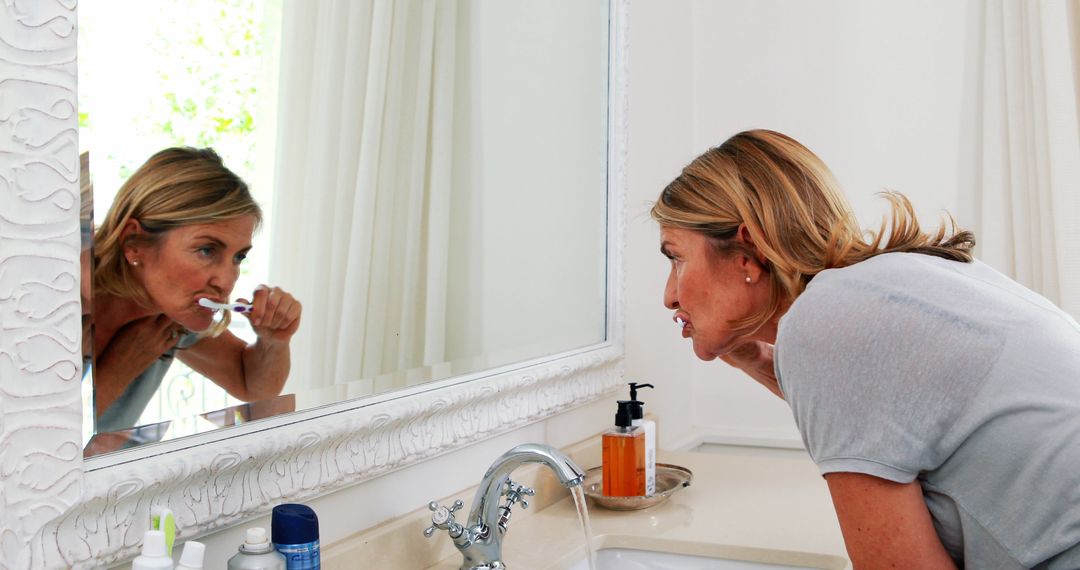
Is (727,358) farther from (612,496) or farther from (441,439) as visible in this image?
(441,439)

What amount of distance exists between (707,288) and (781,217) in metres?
0.14

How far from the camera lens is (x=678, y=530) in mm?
1250

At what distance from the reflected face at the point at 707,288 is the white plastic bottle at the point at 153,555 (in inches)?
26.2

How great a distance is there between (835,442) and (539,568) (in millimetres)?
424

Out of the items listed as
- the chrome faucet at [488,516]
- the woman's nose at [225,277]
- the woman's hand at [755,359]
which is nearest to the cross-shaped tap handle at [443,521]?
the chrome faucet at [488,516]

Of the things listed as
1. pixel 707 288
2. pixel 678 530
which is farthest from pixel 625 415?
pixel 707 288

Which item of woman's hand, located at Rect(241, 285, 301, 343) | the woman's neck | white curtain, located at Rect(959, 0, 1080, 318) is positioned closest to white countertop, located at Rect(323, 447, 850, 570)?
woman's hand, located at Rect(241, 285, 301, 343)

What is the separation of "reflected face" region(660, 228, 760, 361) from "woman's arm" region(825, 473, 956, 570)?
12.0 inches

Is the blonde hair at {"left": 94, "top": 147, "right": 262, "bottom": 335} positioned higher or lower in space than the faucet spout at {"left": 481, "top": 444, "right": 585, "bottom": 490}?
higher

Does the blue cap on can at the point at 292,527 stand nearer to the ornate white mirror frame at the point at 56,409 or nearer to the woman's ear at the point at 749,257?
the ornate white mirror frame at the point at 56,409

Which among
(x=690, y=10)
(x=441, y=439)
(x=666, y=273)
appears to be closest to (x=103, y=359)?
(x=441, y=439)

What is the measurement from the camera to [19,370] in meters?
0.60

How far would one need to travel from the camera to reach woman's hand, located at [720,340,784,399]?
1.31 m

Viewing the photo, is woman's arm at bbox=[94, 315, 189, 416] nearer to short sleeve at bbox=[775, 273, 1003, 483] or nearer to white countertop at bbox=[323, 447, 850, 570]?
white countertop at bbox=[323, 447, 850, 570]
